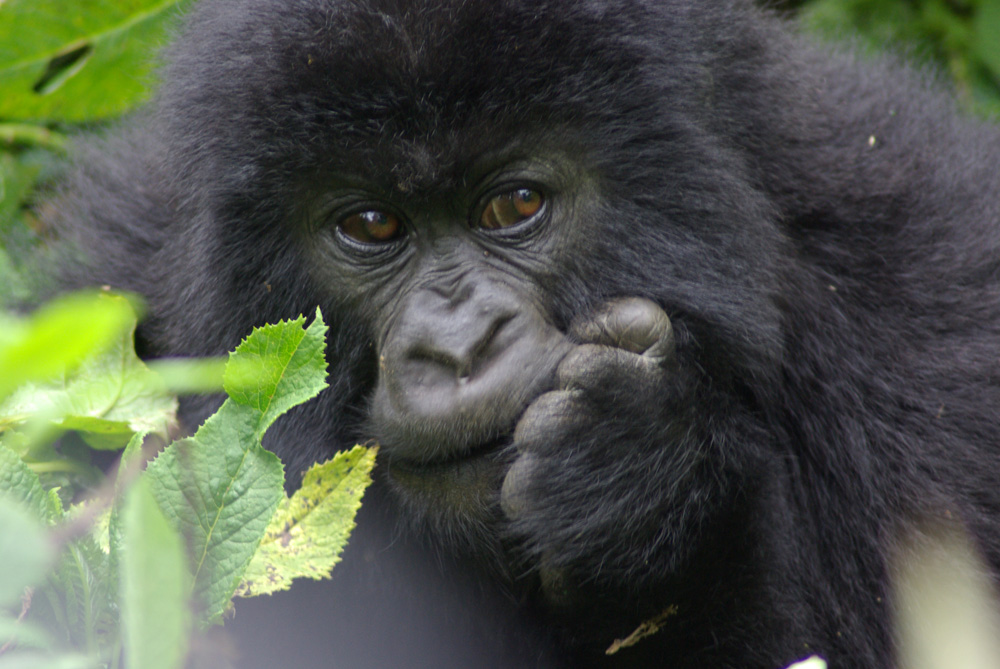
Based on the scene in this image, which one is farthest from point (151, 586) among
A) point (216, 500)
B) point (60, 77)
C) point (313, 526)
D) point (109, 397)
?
point (60, 77)

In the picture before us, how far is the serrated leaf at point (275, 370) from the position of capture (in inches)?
57.2

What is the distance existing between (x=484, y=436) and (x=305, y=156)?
83 cm

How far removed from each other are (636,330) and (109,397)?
4.36 feet

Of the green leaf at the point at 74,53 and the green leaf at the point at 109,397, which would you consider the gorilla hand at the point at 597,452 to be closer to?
the green leaf at the point at 109,397

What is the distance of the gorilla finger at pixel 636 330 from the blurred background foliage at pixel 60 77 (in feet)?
5.82

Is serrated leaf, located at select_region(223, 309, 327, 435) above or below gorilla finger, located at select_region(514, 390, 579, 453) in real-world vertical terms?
above

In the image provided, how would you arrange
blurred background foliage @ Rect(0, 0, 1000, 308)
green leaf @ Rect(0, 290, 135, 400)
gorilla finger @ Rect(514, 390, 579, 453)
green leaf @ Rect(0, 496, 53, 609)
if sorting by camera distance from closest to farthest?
green leaf @ Rect(0, 290, 135, 400), green leaf @ Rect(0, 496, 53, 609), gorilla finger @ Rect(514, 390, 579, 453), blurred background foliage @ Rect(0, 0, 1000, 308)

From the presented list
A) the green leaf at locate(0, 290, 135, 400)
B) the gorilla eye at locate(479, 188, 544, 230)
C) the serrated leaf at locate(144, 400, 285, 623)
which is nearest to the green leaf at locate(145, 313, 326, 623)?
the serrated leaf at locate(144, 400, 285, 623)

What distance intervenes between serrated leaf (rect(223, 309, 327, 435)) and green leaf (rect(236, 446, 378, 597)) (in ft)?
0.90

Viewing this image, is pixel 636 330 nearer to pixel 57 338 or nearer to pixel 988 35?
pixel 57 338

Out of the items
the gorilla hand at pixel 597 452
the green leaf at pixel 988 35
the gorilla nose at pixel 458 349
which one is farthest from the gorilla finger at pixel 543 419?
the green leaf at pixel 988 35

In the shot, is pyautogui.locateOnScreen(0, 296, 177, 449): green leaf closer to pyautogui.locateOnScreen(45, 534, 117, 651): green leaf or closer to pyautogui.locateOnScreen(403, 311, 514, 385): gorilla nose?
pyautogui.locateOnScreen(403, 311, 514, 385): gorilla nose

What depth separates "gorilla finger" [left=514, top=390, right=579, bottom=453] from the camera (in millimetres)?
2193

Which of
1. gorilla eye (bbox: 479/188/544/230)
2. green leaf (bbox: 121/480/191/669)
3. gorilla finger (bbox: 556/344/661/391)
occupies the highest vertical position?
green leaf (bbox: 121/480/191/669)
